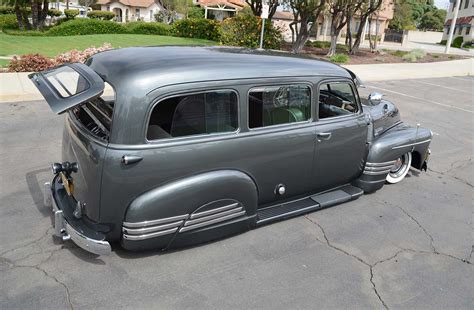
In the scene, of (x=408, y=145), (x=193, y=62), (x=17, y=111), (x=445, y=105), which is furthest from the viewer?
(x=445, y=105)

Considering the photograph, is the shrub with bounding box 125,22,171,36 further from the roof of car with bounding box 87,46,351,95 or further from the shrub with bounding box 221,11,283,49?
the roof of car with bounding box 87,46,351,95

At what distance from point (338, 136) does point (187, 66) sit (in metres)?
1.83

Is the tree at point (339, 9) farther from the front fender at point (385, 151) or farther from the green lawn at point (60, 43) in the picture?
the front fender at point (385, 151)

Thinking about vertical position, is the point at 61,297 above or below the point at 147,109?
below

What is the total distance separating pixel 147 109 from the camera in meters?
2.92

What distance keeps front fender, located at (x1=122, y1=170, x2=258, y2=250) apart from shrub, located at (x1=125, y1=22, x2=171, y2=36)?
23.9m

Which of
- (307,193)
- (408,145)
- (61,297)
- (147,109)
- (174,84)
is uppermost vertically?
(174,84)

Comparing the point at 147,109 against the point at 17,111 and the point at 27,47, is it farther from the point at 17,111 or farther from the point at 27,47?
the point at 27,47

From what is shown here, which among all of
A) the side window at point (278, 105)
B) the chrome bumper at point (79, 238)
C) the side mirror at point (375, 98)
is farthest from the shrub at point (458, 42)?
the chrome bumper at point (79, 238)

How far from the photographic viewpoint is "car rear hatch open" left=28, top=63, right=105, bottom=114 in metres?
2.84

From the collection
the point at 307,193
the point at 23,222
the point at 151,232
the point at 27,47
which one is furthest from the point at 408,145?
the point at 27,47

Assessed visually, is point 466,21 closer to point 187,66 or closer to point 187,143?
point 187,66

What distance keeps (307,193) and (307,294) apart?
1.32m

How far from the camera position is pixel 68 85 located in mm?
3289
